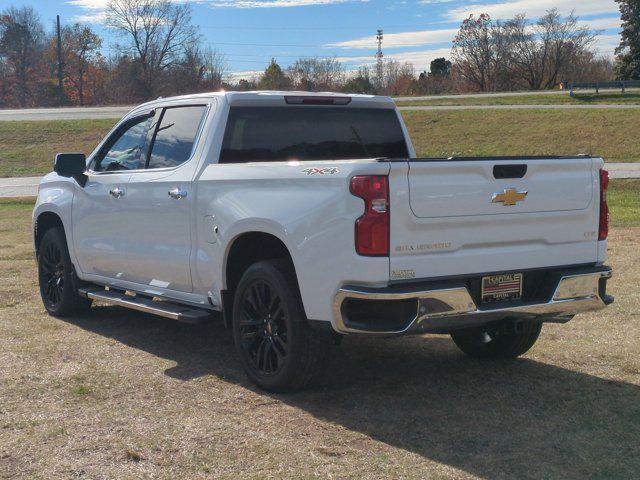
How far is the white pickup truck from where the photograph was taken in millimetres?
4512

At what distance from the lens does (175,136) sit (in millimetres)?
6348

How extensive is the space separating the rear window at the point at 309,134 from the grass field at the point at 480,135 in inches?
736

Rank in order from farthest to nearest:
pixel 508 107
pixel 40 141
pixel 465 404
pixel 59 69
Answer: pixel 59 69 → pixel 508 107 → pixel 40 141 → pixel 465 404

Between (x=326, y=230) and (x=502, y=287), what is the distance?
3.70ft

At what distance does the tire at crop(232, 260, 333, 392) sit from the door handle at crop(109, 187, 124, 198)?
5.79 feet

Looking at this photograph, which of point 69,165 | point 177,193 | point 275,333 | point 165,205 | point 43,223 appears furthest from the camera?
point 43,223

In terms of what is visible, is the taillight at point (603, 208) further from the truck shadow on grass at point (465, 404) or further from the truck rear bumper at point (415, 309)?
the truck shadow on grass at point (465, 404)

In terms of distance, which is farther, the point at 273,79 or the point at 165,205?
the point at 273,79

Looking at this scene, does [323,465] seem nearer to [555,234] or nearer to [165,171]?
[555,234]

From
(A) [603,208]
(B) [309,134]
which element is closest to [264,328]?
(B) [309,134]

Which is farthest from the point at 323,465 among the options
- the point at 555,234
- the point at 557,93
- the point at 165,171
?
the point at 557,93

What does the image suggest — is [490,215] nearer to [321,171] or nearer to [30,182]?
[321,171]

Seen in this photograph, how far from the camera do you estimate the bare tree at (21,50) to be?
66062 millimetres

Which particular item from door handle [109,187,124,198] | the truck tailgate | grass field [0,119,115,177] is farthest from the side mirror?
grass field [0,119,115,177]
